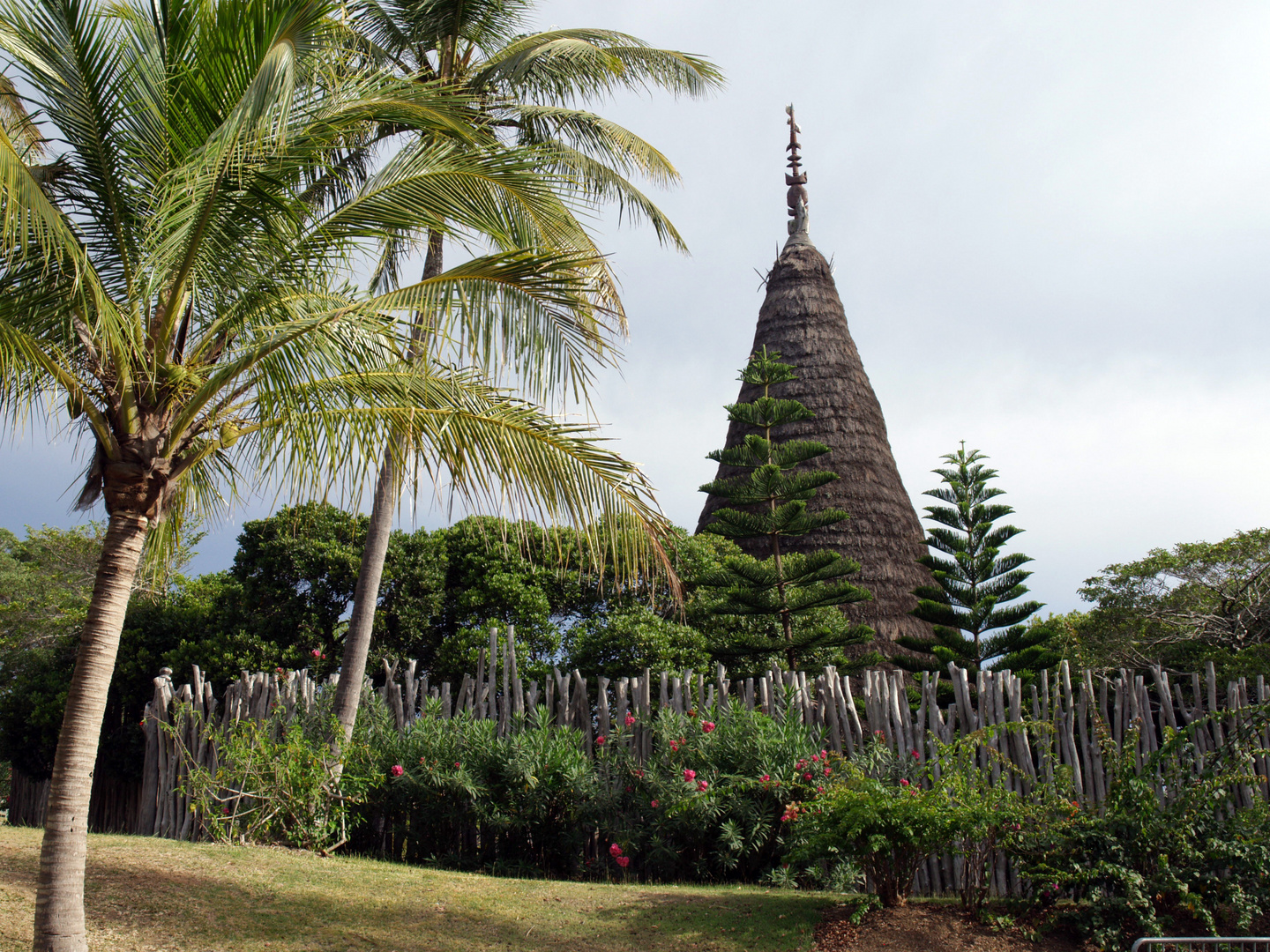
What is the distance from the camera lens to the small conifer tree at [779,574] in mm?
11047

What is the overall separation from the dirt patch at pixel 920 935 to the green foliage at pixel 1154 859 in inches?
6.7

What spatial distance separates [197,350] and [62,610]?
16.2 metres

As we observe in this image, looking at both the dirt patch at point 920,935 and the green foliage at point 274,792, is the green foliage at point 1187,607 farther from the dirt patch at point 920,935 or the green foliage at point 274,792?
the green foliage at point 274,792

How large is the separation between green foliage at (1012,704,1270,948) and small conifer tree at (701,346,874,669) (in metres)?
6.25

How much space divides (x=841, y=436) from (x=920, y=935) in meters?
11.6

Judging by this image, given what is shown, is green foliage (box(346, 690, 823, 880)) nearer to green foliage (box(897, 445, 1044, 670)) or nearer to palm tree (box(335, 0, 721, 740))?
palm tree (box(335, 0, 721, 740))

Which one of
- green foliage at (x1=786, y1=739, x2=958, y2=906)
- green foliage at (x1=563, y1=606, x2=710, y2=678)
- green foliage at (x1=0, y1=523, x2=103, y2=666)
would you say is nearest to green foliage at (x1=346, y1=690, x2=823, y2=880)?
green foliage at (x1=786, y1=739, x2=958, y2=906)

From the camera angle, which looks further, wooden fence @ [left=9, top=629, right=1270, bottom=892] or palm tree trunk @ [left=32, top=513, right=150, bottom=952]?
wooden fence @ [left=9, top=629, right=1270, bottom=892]

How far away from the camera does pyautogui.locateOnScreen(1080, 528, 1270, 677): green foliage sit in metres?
11.4

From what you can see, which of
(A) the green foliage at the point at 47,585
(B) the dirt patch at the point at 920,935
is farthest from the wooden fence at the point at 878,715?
(A) the green foliage at the point at 47,585

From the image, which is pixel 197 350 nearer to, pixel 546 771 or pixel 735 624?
pixel 546 771

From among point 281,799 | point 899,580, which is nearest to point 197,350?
point 281,799

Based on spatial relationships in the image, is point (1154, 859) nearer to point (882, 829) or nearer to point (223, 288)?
point (882, 829)

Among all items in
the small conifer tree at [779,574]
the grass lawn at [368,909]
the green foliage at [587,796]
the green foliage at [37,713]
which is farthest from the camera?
the green foliage at [37,713]
